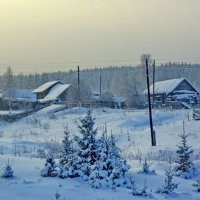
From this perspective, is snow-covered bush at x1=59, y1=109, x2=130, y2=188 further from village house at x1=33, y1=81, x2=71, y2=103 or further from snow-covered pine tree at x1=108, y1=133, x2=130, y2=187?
village house at x1=33, y1=81, x2=71, y2=103

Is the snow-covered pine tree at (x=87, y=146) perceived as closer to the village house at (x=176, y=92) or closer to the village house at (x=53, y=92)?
the village house at (x=176, y=92)

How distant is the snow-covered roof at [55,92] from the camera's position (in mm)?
A: 77500

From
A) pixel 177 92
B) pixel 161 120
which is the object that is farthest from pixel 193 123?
pixel 177 92

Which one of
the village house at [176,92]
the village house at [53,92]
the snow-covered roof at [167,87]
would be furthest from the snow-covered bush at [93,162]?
the village house at [53,92]

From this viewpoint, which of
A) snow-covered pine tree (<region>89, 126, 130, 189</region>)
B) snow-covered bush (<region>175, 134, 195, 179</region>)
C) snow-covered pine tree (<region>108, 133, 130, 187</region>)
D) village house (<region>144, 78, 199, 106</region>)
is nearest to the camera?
snow-covered pine tree (<region>89, 126, 130, 189</region>)

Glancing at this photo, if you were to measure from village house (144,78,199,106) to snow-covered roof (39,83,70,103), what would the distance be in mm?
16991

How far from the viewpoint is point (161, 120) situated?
40094 mm

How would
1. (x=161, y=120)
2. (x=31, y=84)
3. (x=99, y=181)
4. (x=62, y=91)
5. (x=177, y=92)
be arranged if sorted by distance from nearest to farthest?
(x=99, y=181) → (x=161, y=120) → (x=177, y=92) → (x=62, y=91) → (x=31, y=84)

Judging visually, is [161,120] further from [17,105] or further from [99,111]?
[17,105]

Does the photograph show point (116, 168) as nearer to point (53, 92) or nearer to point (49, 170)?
point (49, 170)

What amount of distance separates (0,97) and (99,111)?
2713 cm

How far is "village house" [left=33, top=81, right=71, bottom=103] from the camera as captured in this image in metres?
77.8

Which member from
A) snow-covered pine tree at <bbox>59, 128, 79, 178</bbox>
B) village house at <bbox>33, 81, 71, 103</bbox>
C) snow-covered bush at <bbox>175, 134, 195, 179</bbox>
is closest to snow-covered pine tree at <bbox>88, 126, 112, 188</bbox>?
snow-covered pine tree at <bbox>59, 128, 79, 178</bbox>

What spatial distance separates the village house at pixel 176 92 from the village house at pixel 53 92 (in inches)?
653
